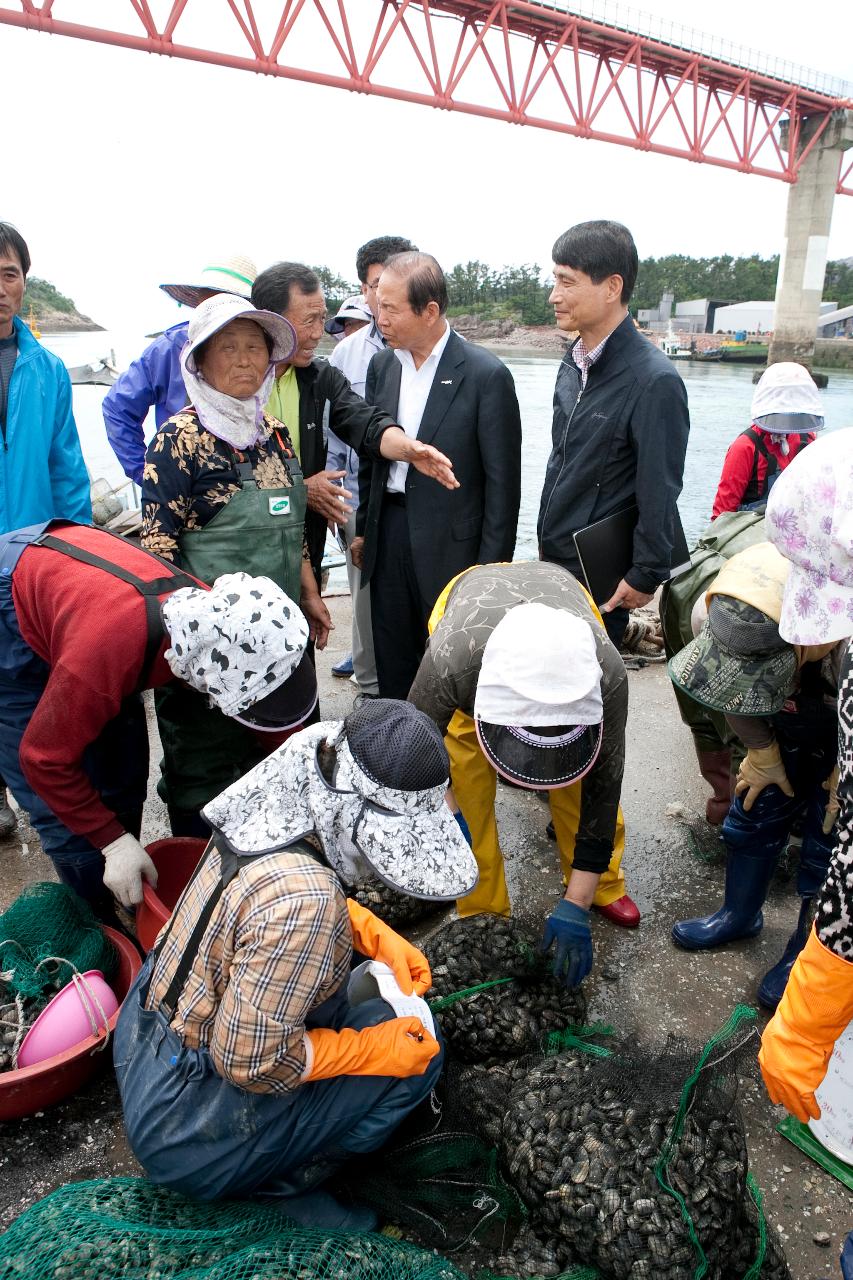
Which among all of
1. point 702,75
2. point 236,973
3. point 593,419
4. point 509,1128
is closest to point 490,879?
point 509,1128

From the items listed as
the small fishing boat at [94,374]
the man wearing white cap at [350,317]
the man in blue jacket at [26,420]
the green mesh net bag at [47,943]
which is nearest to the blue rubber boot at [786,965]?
the green mesh net bag at [47,943]

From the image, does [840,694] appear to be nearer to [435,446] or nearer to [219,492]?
[219,492]

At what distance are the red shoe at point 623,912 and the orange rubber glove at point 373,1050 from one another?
3.51ft

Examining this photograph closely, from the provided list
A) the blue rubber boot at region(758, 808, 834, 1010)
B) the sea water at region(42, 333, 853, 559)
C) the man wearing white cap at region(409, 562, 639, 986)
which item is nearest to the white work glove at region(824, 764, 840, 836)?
the blue rubber boot at region(758, 808, 834, 1010)

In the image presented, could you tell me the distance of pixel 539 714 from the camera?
175 centimetres

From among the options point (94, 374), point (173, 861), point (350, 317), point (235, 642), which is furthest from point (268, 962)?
point (94, 374)

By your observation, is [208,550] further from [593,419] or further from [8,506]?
[593,419]

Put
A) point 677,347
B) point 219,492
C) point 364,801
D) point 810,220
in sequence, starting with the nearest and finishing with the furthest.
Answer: point 364,801 < point 219,492 < point 810,220 < point 677,347

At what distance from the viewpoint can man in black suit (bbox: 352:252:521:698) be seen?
2947mm

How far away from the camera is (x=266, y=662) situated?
5.79 feet

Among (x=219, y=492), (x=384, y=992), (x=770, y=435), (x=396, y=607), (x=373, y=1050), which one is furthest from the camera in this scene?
(x=770, y=435)

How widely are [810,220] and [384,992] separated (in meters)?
30.2

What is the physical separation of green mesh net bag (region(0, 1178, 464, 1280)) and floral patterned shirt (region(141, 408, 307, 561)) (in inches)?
A: 59.6

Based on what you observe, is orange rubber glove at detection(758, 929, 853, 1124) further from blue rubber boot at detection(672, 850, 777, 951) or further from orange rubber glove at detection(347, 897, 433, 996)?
blue rubber boot at detection(672, 850, 777, 951)
